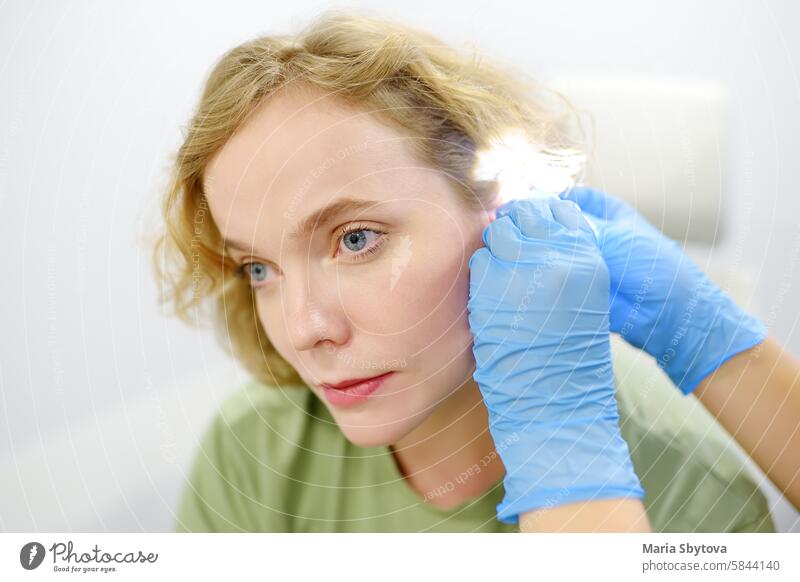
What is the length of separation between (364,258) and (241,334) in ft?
0.86

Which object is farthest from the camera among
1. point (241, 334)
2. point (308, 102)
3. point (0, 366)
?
point (241, 334)

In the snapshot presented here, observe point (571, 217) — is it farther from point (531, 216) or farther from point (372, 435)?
point (372, 435)

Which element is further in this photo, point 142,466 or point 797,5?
point 142,466

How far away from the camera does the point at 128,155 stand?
727 mm

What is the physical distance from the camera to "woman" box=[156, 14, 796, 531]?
2.03ft

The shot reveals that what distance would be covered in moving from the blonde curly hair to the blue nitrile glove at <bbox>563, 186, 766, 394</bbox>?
12 centimetres

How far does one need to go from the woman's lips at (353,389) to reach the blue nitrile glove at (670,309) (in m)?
0.25

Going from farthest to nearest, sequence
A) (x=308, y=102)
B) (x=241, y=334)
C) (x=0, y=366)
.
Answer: (x=241, y=334)
(x=0, y=366)
(x=308, y=102)

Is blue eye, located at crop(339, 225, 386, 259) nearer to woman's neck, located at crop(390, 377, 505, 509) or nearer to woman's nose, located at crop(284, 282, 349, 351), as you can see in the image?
woman's nose, located at crop(284, 282, 349, 351)

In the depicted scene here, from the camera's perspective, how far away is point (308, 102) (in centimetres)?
62

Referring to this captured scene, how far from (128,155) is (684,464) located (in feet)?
2.09

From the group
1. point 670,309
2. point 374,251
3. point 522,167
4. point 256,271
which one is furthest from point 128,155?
point 670,309
